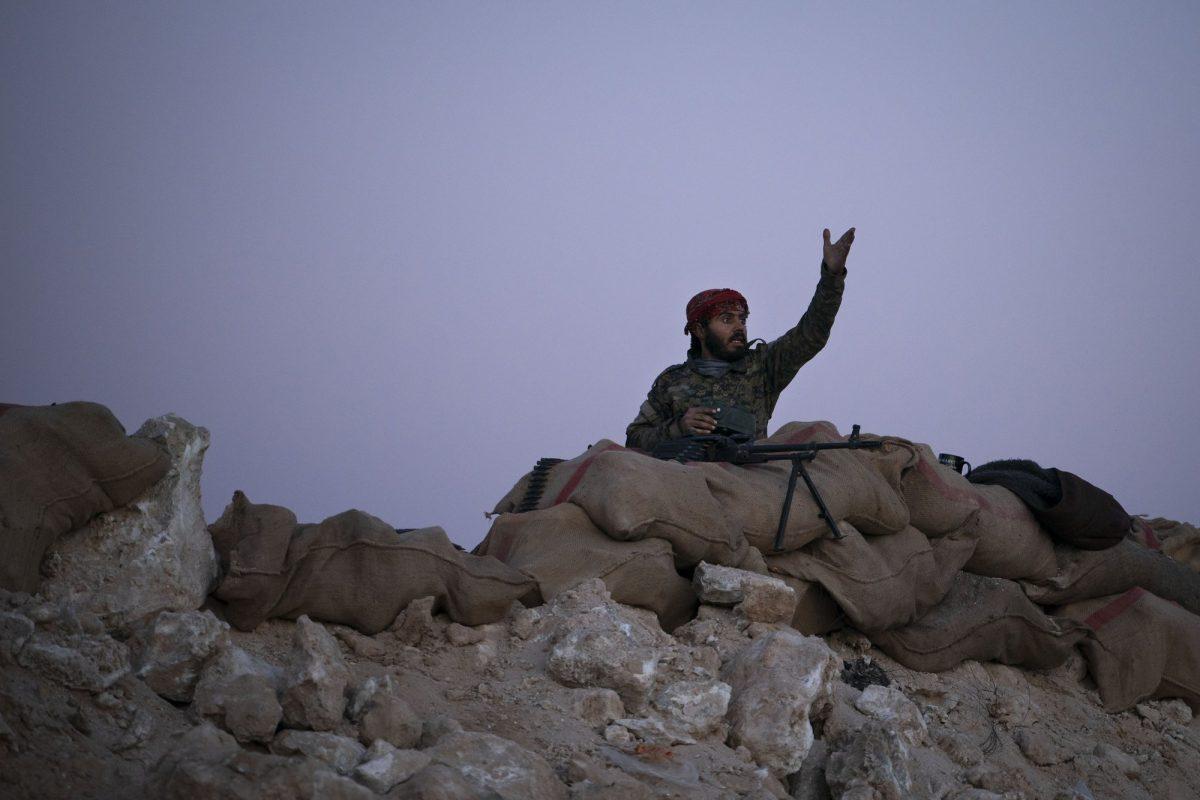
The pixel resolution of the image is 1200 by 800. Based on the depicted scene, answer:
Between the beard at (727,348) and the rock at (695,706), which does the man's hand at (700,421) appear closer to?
the beard at (727,348)

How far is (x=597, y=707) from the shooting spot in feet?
9.42

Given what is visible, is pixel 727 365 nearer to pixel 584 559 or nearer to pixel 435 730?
pixel 584 559

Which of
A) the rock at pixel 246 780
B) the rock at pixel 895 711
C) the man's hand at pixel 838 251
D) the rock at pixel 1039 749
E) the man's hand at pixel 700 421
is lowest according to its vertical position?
the rock at pixel 246 780

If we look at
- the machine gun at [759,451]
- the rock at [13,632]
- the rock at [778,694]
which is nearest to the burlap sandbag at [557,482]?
the machine gun at [759,451]

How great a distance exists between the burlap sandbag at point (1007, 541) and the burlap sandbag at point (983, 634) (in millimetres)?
87

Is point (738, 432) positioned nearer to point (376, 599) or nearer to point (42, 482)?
point (376, 599)

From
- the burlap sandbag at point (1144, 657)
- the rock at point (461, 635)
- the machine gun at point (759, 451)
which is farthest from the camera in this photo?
the burlap sandbag at point (1144, 657)

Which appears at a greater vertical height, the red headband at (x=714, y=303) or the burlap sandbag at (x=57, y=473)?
the red headband at (x=714, y=303)

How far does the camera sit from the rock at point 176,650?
2.52 meters

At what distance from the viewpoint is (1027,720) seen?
432 centimetres

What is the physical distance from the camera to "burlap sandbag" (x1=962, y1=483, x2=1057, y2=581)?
498 centimetres

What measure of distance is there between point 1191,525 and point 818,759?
386 cm

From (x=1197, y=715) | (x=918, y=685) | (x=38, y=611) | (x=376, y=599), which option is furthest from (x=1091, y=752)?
(x=38, y=611)

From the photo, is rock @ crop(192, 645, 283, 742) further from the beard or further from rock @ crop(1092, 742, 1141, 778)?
the beard
